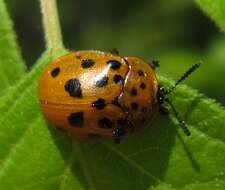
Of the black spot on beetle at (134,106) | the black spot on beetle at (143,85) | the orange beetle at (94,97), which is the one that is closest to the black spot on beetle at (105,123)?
the orange beetle at (94,97)

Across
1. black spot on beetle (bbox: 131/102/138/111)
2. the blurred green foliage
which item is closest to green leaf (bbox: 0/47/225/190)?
Answer: black spot on beetle (bbox: 131/102/138/111)

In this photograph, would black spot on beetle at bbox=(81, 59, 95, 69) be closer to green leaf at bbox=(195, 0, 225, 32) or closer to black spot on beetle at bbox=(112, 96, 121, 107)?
black spot on beetle at bbox=(112, 96, 121, 107)

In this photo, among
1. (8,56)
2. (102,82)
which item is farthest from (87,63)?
(8,56)

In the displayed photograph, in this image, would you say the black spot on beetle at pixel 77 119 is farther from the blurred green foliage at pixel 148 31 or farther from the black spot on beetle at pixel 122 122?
the blurred green foliage at pixel 148 31

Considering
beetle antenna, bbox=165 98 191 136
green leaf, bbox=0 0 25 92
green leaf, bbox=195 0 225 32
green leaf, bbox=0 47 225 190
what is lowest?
green leaf, bbox=0 0 25 92

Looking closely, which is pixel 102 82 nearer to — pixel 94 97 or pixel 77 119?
pixel 94 97

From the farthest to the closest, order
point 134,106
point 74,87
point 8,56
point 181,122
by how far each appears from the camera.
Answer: point 8,56 → point 134,106 → point 74,87 → point 181,122
